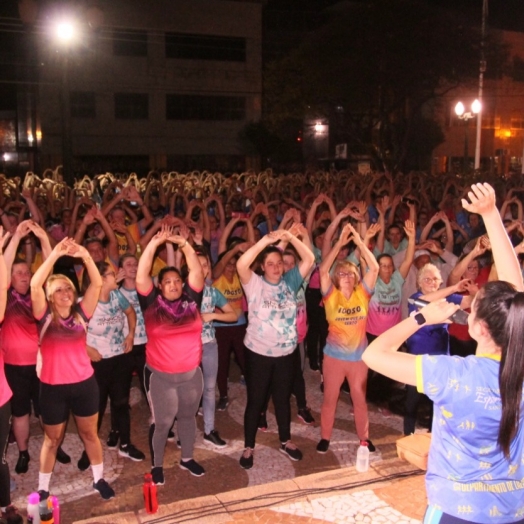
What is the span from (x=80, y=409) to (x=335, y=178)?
40.3 ft

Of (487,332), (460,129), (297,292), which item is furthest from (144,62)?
(487,332)

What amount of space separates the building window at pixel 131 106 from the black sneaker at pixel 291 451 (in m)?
32.5

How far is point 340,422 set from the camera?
235 inches

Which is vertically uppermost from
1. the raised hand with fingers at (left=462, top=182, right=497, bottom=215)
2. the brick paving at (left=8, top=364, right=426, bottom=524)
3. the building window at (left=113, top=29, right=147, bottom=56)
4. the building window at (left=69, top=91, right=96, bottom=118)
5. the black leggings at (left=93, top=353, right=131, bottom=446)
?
the building window at (left=113, top=29, right=147, bottom=56)

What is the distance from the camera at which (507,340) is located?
2.10 metres

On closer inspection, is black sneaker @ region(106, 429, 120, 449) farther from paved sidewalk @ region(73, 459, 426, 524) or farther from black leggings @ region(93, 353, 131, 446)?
paved sidewalk @ region(73, 459, 426, 524)

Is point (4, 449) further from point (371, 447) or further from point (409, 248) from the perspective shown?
point (409, 248)

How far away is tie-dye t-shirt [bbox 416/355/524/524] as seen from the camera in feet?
7.07

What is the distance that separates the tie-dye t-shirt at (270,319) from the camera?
5.04 m

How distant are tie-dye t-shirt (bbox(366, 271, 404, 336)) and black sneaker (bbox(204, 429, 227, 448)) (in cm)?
187

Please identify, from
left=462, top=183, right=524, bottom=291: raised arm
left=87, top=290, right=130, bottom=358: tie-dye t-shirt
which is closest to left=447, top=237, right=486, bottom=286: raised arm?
left=462, top=183, right=524, bottom=291: raised arm

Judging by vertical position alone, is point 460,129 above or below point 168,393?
above

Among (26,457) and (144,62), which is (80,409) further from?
(144,62)

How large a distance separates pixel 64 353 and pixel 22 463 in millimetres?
1314
